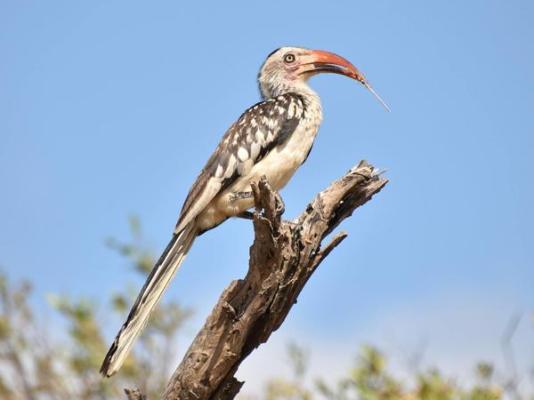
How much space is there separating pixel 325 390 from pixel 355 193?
141 centimetres

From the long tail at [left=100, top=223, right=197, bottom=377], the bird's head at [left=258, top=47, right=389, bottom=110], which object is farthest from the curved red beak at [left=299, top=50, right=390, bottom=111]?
the long tail at [left=100, top=223, right=197, bottom=377]

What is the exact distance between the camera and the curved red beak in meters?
7.21

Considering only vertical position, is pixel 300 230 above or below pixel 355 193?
below

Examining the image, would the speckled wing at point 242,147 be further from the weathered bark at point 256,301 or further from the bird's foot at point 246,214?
the weathered bark at point 256,301

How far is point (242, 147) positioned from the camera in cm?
638

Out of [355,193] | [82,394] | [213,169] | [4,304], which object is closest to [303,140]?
[213,169]

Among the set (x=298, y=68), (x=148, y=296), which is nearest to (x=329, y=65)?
(x=298, y=68)

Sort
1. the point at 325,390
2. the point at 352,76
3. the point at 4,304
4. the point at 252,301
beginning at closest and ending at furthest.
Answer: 1. the point at 252,301
2. the point at 325,390
3. the point at 352,76
4. the point at 4,304

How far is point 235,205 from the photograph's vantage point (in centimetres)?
625

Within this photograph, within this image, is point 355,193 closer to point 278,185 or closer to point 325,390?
point 278,185

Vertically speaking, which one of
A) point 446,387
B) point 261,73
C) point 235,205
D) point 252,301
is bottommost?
point 252,301

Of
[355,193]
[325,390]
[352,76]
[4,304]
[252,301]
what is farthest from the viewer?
[4,304]

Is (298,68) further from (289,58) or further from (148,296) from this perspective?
(148,296)

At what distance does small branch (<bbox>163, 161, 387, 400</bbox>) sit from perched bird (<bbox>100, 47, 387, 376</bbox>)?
2.46ft
